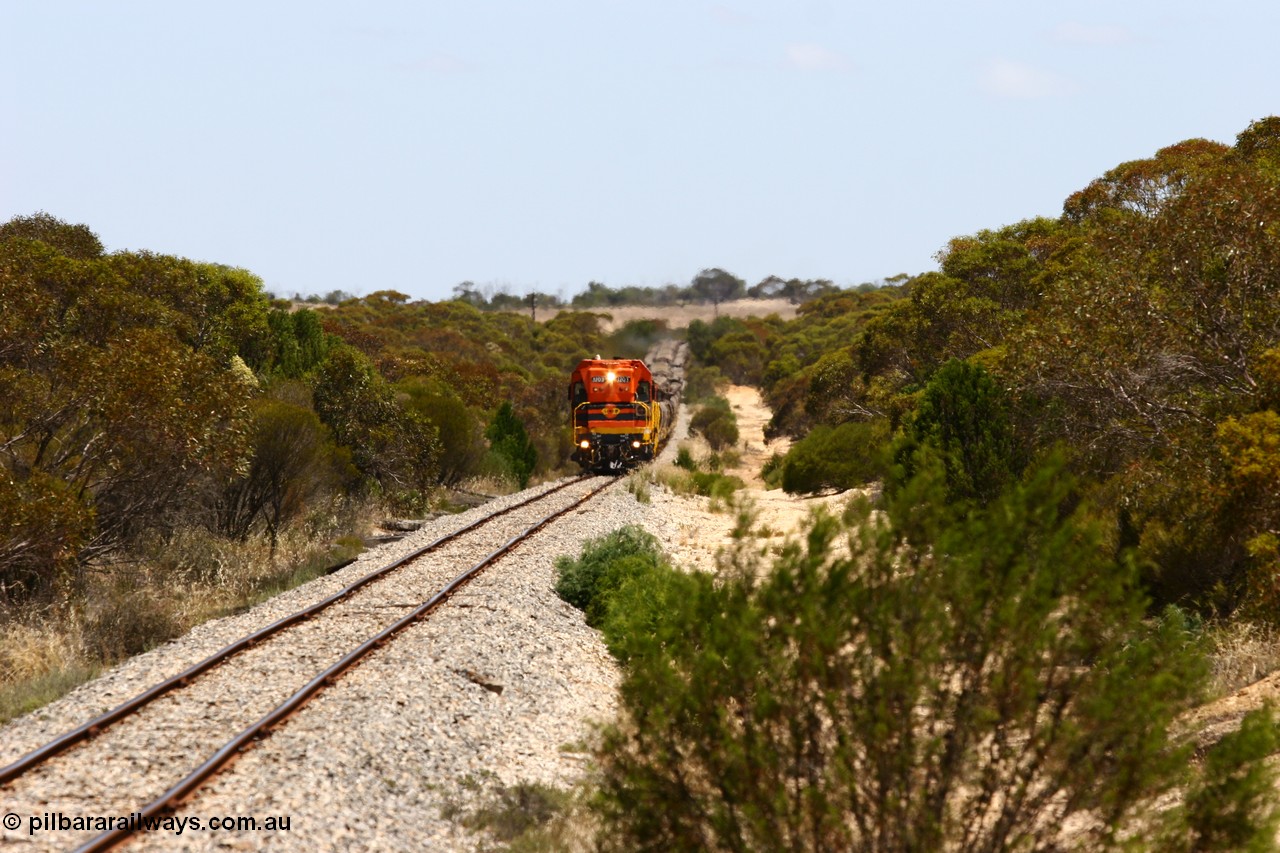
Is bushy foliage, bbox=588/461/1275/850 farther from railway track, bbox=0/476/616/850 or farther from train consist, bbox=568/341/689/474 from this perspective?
train consist, bbox=568/341/689/474

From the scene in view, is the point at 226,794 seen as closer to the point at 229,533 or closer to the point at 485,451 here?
the point at 229,533

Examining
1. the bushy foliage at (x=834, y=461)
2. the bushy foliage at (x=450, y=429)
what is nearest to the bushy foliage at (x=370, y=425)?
the bushy foliage at (x=450, y=429)

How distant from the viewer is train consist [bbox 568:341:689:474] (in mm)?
35875

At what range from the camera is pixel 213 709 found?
10445mm

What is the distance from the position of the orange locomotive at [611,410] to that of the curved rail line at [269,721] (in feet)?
59.5

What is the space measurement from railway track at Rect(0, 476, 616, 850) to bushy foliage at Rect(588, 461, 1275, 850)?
3.76 meters

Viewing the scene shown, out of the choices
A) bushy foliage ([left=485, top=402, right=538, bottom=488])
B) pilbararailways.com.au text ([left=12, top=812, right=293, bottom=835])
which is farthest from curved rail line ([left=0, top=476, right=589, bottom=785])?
bushy foliage ([left=485, top=402, right=538, bottom=488])

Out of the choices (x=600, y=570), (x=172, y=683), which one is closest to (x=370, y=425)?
(x=600, y=570)

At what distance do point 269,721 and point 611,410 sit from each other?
26.3 metres

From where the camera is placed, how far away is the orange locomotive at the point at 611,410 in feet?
118

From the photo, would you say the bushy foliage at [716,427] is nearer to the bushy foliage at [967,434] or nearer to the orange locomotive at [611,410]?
A: the orange locomotive at [611,410]

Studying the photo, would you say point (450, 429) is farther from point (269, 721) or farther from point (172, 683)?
point (269, 721)

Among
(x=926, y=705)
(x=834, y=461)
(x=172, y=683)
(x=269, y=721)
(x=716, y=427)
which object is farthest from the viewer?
(x=716, y=427)

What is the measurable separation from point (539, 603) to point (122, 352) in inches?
287
